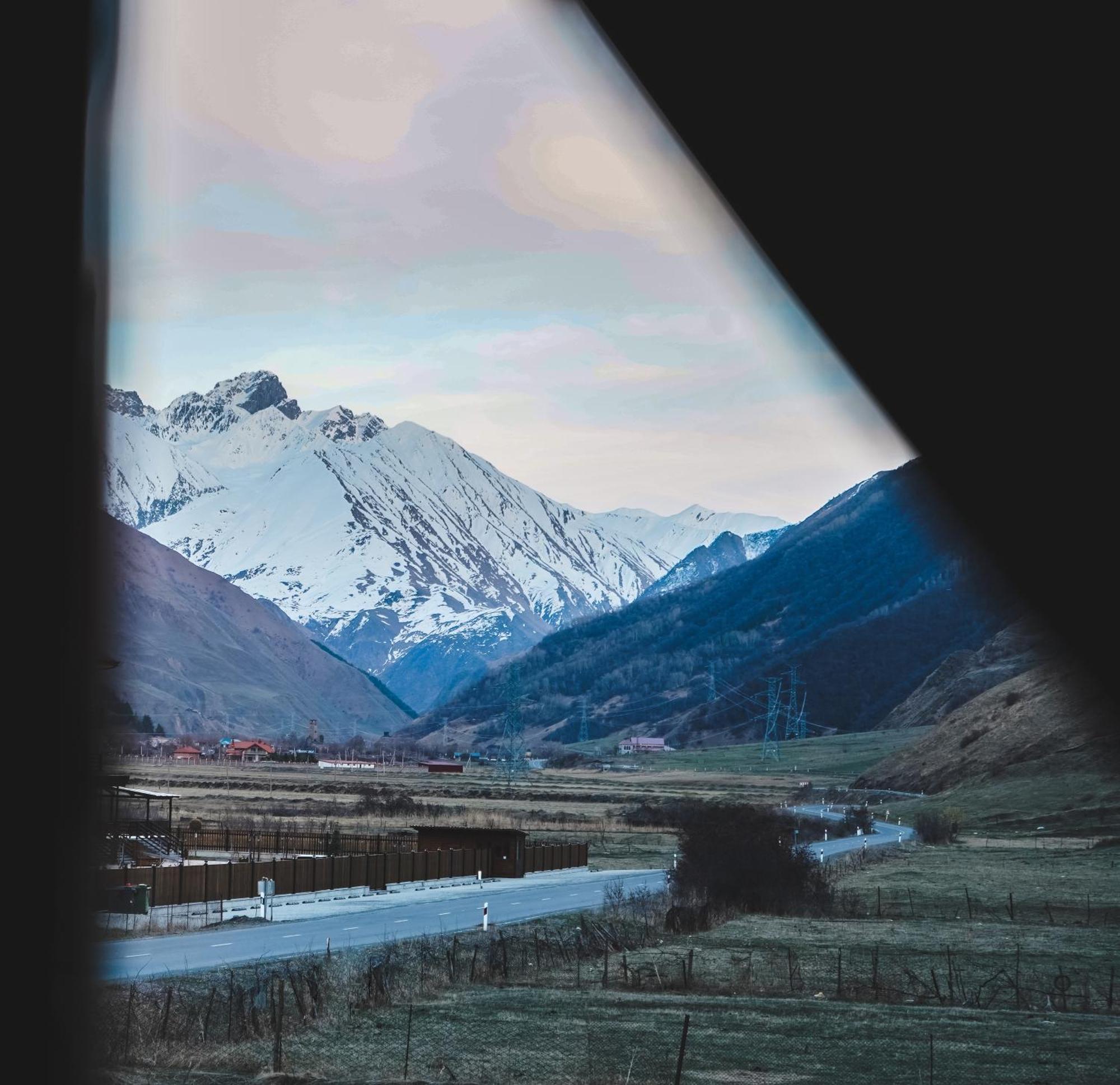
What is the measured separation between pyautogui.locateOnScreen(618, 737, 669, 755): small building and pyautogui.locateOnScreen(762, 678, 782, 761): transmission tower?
39.4ft

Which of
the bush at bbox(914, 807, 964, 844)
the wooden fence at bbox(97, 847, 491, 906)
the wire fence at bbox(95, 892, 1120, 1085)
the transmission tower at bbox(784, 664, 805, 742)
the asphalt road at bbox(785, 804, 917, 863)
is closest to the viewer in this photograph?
the wire fence at bbox(95, 892, 1120, 1085)

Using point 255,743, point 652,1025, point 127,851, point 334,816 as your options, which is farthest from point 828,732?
point 652,1025

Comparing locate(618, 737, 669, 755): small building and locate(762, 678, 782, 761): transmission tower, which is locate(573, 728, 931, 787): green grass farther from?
locate(618, 737, 669, 755): small building

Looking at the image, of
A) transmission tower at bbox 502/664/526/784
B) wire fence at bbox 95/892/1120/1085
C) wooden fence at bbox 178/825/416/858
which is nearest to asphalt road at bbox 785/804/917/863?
wooden fence at bbox 178/825/416/858

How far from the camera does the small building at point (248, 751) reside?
6078 inches

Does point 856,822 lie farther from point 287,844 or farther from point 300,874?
point 300,874

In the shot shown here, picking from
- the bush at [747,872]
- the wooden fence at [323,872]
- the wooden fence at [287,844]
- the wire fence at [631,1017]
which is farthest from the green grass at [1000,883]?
the wooden fence at [287,844]

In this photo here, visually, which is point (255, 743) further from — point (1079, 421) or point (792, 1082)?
point (1079, 421)

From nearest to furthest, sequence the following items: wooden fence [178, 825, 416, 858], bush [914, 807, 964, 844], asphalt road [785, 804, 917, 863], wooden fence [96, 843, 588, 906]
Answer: wooden fence [96, 843, 588, 906]
wooden fence [178, 825, 416, 858]
asphalt road [785, 804, 917, 863]
bush [914, 807, 964, 844]

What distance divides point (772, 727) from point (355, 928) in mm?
131476

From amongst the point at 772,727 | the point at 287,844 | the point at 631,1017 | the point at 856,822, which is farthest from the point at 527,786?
the point at 631,1017

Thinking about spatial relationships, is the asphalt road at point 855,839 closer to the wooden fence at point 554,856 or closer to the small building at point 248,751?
the wooden fence at point 554,856

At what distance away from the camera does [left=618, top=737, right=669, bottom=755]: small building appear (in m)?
167

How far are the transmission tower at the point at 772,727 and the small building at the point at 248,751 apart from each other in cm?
5184
